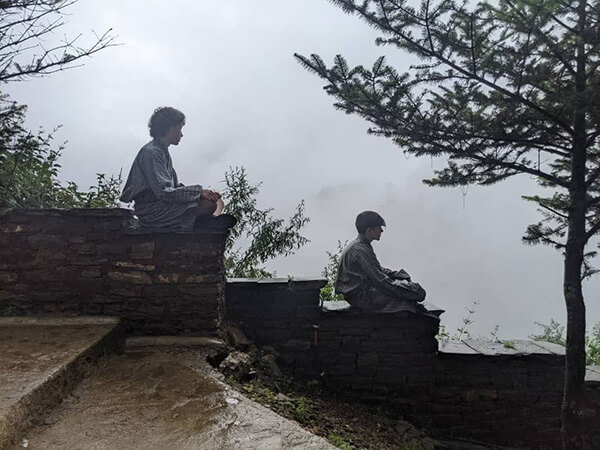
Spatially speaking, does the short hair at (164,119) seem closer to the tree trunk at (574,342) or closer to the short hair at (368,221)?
the short hair at (368,221)

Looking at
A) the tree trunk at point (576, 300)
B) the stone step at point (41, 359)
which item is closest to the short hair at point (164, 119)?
the stone step at point (41, 359)

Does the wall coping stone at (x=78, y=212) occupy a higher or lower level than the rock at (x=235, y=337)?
higher

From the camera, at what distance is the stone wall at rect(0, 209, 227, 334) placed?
361 cm

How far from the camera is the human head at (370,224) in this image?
436 centimetres

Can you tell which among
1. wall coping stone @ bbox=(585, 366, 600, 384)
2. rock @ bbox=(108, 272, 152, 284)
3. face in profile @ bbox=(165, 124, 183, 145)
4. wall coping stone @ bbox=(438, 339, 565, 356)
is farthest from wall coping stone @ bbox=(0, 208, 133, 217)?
wall coping stone @ bbox=(585, 366, 600, 384)

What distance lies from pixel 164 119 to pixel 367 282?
8.37 feet

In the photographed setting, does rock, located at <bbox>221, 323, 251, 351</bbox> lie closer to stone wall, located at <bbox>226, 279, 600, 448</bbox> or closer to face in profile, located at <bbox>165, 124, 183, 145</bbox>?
stone wall, located at <bbox>226, 279, 600, 448</bbox>

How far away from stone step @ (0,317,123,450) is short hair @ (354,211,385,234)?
2512 millimetres

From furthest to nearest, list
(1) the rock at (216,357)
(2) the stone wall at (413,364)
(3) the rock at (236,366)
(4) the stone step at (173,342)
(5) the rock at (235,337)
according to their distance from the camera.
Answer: (2) the stone wall at (413,364) → (5) the rock at (235,337) → (4) the stone step at (173,342) → (1) the rock at (216,357) → (3) the rock at (236,366)

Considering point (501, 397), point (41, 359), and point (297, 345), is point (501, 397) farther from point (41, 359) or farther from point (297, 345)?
point (41, 359)

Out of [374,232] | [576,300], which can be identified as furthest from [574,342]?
[374,232]

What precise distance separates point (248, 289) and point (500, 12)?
3244 millimetres

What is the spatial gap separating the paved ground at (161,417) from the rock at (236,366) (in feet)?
0.41

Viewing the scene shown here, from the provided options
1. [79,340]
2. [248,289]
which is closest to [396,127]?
[248,289]
